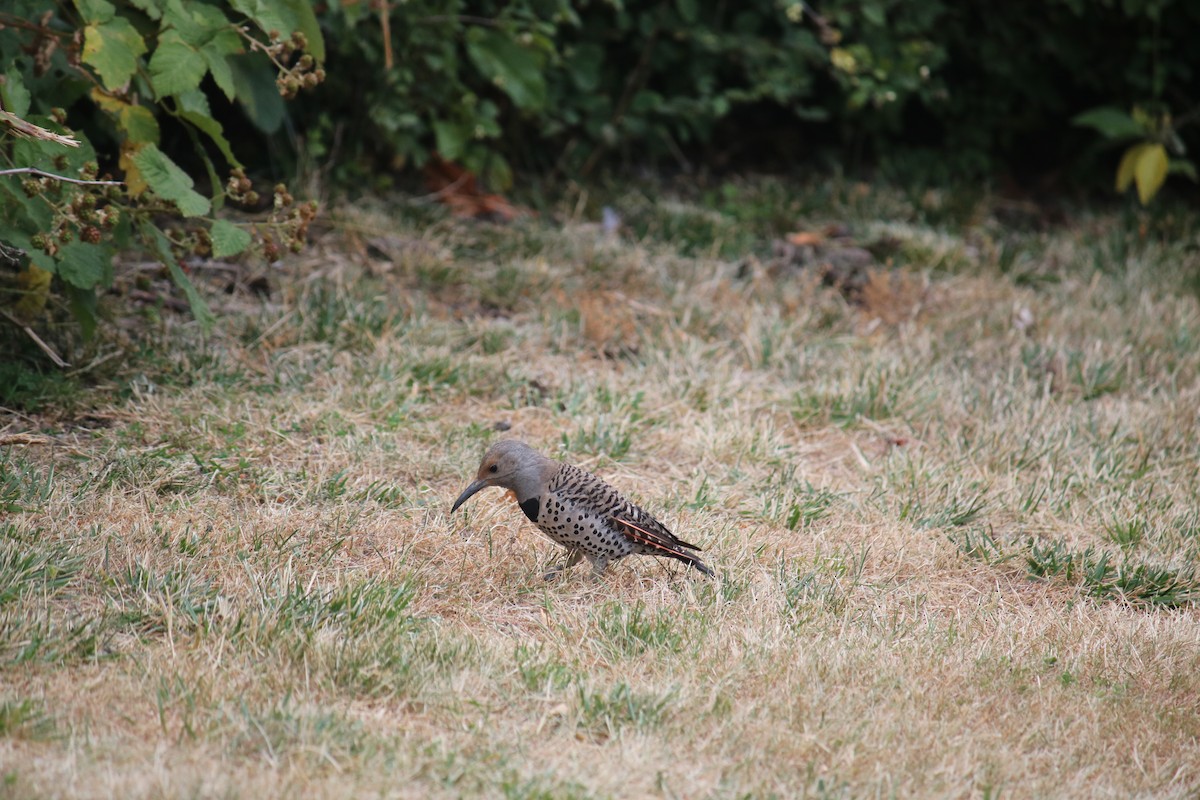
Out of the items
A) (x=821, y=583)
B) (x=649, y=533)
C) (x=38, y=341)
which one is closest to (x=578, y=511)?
(x=649, y=533)

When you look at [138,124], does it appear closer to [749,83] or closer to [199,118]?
[199,118]

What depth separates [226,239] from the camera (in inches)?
186

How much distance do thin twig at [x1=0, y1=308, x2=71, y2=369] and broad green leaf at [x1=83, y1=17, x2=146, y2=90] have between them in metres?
1.06

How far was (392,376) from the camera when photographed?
5496mm

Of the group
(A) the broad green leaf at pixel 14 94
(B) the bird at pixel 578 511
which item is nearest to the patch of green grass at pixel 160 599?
(B) the bird at pixel 578 511

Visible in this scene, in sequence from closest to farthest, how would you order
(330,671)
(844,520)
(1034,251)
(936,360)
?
(330,671) → (844,520) → (936,360) → (1034,251)

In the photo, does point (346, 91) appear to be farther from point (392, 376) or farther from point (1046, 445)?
point (1046, 445)

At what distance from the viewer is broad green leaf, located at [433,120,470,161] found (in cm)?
734

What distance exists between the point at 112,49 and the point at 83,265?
2.50ft

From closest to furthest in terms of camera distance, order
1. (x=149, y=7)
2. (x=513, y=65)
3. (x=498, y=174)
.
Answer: (x=149, y=7), (x=513, y=65), (x=498, y=174)

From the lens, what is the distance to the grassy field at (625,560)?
316 centimetres

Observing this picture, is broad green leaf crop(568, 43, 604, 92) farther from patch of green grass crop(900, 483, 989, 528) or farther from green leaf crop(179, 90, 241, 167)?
patch of green grass crop(900, 483, 989, 528)

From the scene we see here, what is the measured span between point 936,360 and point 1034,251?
2162 mm

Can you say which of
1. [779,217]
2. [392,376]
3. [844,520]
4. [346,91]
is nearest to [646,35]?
[779,217]
